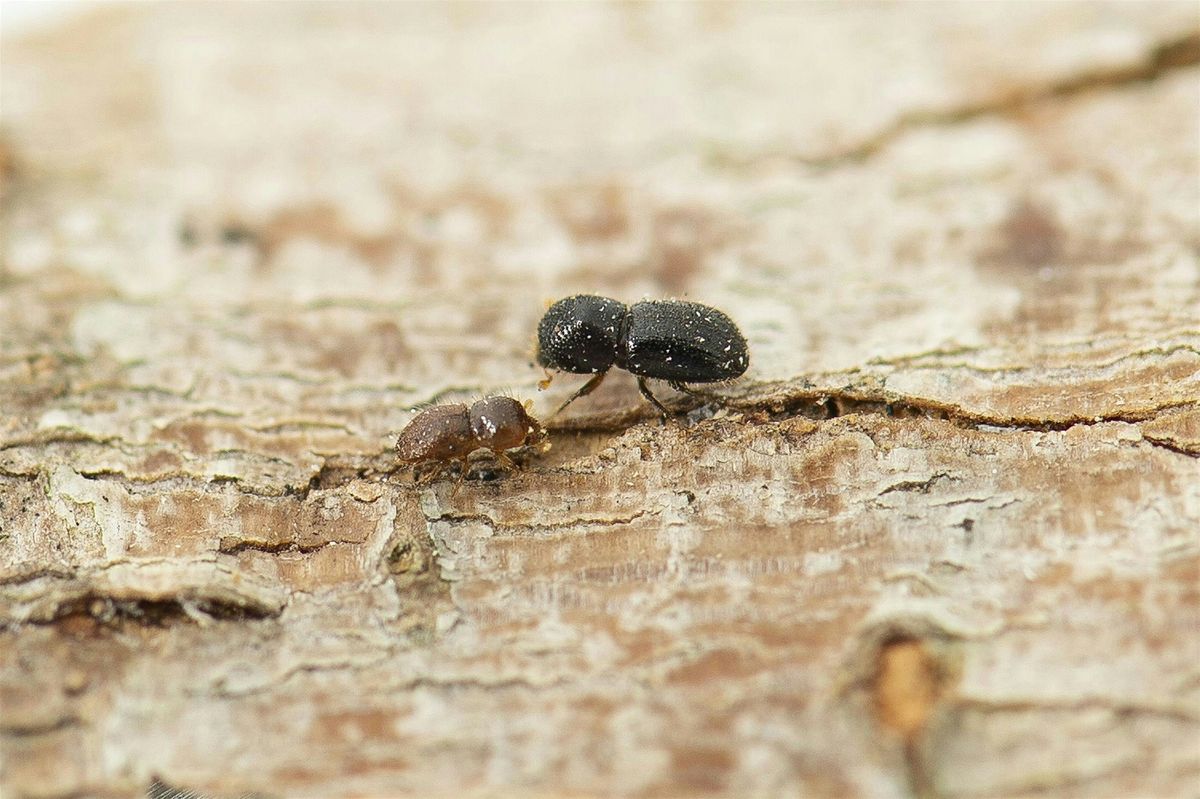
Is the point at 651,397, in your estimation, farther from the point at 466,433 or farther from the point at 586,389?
the point at 466,433

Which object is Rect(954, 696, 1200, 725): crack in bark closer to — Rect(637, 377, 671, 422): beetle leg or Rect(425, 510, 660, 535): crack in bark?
Rect(425, 510, 660, 535): crack in bark

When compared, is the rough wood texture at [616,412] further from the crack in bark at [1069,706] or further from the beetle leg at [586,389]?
the beetle leg at [586,389]

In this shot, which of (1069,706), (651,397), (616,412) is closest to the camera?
(1069,706)

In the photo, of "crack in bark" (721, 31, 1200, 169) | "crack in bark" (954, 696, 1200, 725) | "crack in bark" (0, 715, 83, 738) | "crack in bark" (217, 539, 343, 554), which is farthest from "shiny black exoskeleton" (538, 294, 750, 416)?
"crack in bark" (0, 715, 83, 738)

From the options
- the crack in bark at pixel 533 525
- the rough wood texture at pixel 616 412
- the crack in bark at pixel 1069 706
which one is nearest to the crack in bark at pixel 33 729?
the rough wood texture at pixel 616 412

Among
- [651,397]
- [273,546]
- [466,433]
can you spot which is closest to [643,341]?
[651,397]

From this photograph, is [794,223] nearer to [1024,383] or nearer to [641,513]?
[1024,383]

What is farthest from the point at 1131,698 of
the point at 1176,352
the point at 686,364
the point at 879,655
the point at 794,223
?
the point at 794,223
